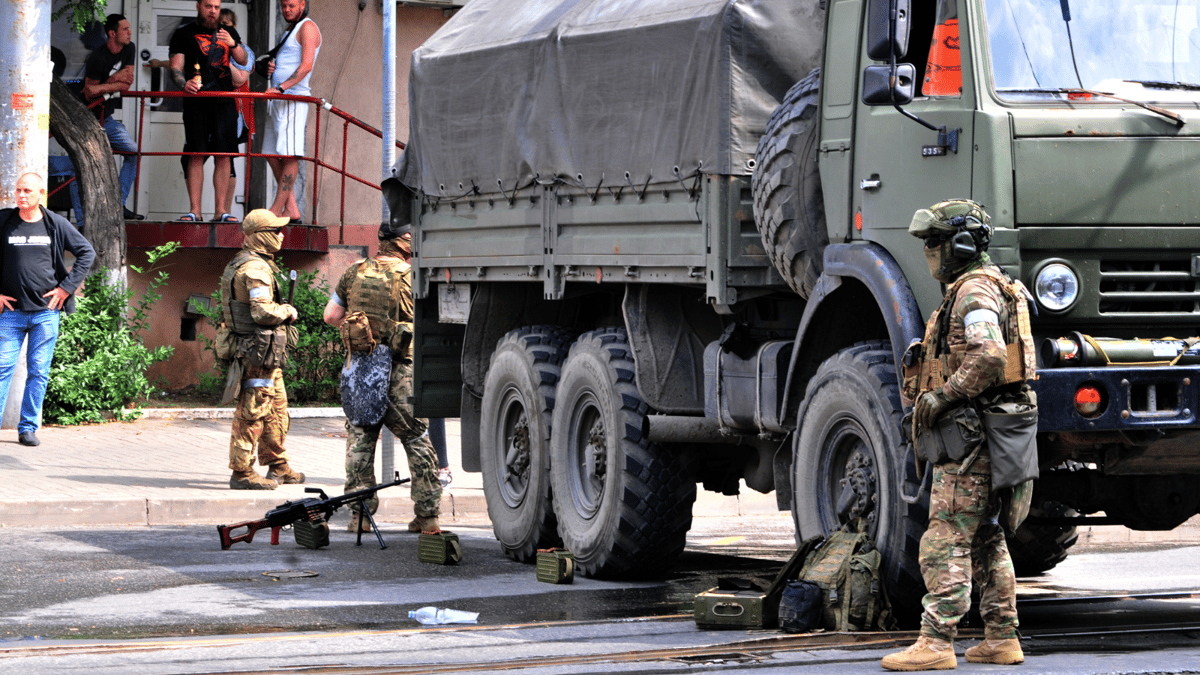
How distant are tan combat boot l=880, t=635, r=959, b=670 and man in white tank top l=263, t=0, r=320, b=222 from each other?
1291cm

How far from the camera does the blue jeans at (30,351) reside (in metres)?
14.0

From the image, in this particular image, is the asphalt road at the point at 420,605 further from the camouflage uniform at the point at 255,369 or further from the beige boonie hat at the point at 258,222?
the beige boonie hat at the point at 258,222

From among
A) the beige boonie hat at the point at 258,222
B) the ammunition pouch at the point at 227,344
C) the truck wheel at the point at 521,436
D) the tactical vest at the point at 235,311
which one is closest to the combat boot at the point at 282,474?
the ammunition pouch at the point at 227,344

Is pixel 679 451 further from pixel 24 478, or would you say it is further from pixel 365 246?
pixel 365 246

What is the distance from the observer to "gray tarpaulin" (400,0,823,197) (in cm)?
868

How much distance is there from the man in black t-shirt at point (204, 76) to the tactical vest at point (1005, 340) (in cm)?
1302

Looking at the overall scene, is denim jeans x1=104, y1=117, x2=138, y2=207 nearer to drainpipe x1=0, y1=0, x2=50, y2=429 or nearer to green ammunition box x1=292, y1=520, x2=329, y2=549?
drainpipe x1=0, y1=0, x2=50, y2=429

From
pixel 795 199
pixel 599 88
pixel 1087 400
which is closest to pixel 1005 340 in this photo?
pixel 1087 400

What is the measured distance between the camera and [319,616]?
8312 millimetres

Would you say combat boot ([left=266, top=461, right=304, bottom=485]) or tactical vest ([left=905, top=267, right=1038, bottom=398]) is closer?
tactical vest ([left=905, top=267, right=1038, bottom=398])

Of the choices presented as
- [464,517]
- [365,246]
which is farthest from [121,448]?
[365,246]

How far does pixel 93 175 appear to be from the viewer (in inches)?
649

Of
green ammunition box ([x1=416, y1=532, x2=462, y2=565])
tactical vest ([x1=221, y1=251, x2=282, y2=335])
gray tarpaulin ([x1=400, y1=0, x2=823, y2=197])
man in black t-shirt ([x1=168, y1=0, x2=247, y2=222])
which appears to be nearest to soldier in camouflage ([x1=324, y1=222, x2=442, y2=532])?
gray tarpaulin ([x1=400, y1=0, x2=823, y2=197])

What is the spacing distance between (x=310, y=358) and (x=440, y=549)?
742 cm
